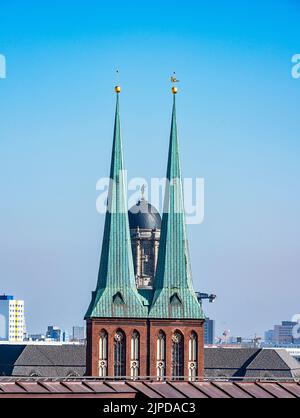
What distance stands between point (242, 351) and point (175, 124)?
2638 cm

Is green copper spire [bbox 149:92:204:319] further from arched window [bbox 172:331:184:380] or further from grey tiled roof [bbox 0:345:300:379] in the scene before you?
grey tiled roof [bbox 0:345:300:379]

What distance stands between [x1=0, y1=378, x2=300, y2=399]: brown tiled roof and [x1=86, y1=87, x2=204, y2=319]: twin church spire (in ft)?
112

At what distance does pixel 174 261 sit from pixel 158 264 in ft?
2.94

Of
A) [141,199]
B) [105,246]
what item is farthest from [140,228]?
[105,246]

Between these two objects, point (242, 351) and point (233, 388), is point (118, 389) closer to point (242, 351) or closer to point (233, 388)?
point (233, 388)

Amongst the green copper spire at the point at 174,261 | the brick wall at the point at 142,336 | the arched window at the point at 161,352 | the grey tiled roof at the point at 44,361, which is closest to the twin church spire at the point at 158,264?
the green copper spire at the point at 174,261

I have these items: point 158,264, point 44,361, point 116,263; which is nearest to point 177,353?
point 158,264

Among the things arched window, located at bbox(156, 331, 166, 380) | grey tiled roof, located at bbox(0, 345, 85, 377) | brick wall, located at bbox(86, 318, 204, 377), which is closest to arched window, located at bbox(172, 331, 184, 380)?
brick wall, located at bbox(86, 318, 204, 377)

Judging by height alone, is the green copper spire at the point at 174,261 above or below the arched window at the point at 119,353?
above

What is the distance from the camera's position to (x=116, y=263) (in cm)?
11069

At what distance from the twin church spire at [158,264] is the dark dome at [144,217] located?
10708mm

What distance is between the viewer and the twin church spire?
110m

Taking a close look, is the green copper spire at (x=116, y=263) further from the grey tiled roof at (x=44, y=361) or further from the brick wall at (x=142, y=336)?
the grey tiled roof at (x=44, y=361)

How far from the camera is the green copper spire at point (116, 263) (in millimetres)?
109812
